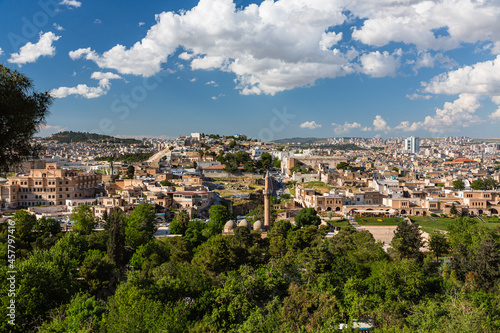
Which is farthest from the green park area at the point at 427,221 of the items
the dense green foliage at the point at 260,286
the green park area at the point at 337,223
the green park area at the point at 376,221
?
the dense green foliage at the point at 260,286

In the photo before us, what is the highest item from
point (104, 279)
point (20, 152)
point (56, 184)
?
point (20, 152)

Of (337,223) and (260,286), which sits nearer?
(260,286)

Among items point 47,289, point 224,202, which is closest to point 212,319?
point 47,289

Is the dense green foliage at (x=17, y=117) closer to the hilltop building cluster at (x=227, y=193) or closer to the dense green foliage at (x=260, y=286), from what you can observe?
the dense green foliage at (x=260, y=286)

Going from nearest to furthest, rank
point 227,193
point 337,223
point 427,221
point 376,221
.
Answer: point 337,223
point 376,221
point 427,221
point 227,193

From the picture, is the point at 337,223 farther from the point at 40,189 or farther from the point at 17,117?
the point at 40,189

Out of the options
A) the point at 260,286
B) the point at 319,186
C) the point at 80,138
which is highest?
the point at 80,138

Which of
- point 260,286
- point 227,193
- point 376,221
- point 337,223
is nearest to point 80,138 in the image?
point 227,193

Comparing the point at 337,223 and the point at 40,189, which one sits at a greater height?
the point at 40,189

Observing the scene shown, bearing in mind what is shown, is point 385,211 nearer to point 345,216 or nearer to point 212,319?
point 345,216
